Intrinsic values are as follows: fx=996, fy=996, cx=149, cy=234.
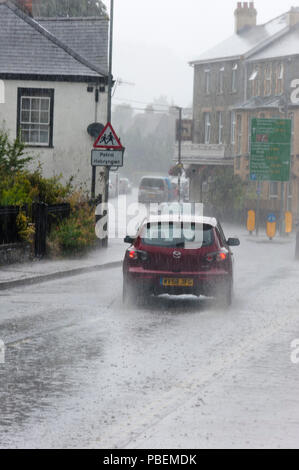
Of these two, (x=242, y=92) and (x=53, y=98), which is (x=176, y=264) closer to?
(x=53, y=98)

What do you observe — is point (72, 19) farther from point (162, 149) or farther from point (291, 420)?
point (162, 149)

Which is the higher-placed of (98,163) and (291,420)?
(98,163)

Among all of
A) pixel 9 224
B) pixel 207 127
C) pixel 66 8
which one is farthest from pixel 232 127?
pixel 9 224

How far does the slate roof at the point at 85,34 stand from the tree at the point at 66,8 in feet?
75.6

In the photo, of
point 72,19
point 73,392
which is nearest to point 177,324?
point 73,392

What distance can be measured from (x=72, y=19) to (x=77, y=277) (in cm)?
1727

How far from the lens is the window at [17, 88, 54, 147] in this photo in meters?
32.6

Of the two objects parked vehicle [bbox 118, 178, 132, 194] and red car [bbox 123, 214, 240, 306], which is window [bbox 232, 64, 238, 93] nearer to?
parked vehicle [bbox 118, 178, 132, 194]

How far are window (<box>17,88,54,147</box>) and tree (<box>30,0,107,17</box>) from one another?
88.1 feet

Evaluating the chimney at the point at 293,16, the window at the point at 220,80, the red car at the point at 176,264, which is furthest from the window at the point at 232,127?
the red car at the point at 176,264

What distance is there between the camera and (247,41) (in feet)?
228

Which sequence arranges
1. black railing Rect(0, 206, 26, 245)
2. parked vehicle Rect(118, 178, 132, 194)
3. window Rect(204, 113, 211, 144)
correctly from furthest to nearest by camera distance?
parked vehicle Rect(118, 178, 132, 194)
window Rect(204, 113, 211, 144)
black railing Rect(0, 206, 26, 245)

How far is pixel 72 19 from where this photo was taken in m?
35.9

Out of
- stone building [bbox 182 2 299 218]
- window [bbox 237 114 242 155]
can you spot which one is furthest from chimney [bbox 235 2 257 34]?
window [bbox 237 114 242 155]
